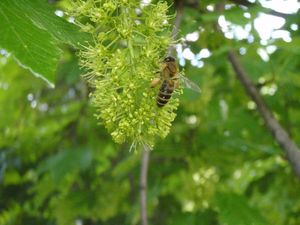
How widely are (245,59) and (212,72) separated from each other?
376mm

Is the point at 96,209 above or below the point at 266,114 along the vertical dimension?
below

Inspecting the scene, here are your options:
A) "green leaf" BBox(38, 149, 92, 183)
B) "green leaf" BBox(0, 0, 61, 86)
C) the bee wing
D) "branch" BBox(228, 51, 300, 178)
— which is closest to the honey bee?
the bee wing

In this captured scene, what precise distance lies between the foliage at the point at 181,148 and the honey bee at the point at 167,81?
314mm

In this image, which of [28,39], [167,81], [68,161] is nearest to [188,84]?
[167,81]

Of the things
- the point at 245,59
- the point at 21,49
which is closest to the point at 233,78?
the point at 245,59

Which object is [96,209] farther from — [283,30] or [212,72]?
[283,30]

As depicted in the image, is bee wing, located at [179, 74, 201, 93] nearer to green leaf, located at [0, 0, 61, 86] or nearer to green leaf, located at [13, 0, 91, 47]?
green leaf, located at [13, 0, 91, 47]

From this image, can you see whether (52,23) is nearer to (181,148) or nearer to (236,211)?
(236,211)

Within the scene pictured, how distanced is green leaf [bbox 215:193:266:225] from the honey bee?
2.48 ft

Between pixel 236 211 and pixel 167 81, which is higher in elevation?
pixel 167 81

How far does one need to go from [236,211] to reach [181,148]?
0.73m

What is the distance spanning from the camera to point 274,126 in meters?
2.39

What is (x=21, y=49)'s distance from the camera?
1296mm

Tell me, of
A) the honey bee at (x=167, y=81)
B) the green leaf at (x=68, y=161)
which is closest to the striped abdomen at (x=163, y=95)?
the honey bee at (x=167, y=81)
